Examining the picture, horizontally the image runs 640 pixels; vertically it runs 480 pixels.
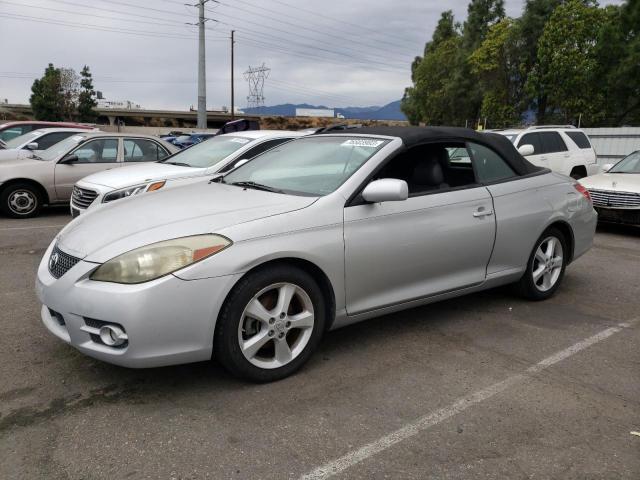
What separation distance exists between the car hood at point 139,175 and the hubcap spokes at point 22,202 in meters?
2.31

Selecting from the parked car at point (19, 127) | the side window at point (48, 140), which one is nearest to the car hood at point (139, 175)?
the side window at point (48, 140)

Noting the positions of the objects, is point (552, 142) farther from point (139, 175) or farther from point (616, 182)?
point (139, 175)

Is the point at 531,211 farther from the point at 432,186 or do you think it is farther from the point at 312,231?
the point at 312,231

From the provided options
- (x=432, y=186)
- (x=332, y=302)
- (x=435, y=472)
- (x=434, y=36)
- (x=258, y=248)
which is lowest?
(x=435, y=472)

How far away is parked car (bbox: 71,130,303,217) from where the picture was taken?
7.10 m

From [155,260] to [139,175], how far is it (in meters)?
4.89

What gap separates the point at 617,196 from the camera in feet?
27.8

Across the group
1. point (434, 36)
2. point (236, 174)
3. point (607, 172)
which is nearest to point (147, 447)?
point (236, 174)

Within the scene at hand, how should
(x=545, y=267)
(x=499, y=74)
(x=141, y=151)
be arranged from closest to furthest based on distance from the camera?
(x=545, y=267)
(x=141, y=151)
(x=499, y=74)

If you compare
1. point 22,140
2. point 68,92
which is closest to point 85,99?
point 68,92

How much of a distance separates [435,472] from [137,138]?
8.77m

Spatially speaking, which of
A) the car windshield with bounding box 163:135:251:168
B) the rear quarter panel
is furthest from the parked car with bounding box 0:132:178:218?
the rear quarter panel

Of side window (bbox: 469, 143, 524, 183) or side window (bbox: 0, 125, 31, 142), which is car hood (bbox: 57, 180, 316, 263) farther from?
side window (bbox: 0, 125, 31, 142)

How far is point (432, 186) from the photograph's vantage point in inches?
162
